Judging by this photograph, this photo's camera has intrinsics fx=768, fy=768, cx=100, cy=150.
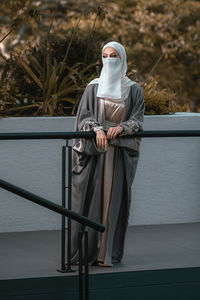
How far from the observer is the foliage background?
25.8 ft

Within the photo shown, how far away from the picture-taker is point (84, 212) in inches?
211

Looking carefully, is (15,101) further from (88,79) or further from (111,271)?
(111,271)

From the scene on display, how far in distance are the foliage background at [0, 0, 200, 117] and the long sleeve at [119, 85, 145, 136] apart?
2.07 m

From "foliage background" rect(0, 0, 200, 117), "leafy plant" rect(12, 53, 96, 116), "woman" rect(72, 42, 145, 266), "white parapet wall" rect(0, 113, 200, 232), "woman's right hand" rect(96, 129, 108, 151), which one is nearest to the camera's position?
"woman's right hand" rect(96, 129, 108, 151)

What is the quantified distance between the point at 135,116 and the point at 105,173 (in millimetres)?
459

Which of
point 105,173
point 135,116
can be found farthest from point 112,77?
point 105,173

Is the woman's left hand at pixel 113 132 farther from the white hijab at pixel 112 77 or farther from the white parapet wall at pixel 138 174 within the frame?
the white parapet wall at pixel 138 174

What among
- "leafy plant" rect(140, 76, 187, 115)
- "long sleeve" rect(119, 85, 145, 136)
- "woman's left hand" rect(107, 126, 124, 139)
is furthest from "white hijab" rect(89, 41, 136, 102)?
"leafy plant" rect(140, 76, 187, 115)

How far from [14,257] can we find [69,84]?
2580 mm

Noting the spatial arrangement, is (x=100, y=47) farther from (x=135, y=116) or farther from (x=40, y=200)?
(x=40, y=200)

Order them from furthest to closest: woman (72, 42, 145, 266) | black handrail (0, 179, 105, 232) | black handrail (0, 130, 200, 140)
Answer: woman (72, 42, 145, 266) → black handrail (0, 130, 200, 140) → black handrail (0, 179, 105, 232)

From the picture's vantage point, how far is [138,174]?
705cm

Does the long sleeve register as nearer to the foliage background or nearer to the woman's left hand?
the woman's left hand

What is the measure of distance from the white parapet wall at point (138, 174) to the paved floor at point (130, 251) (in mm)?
132
